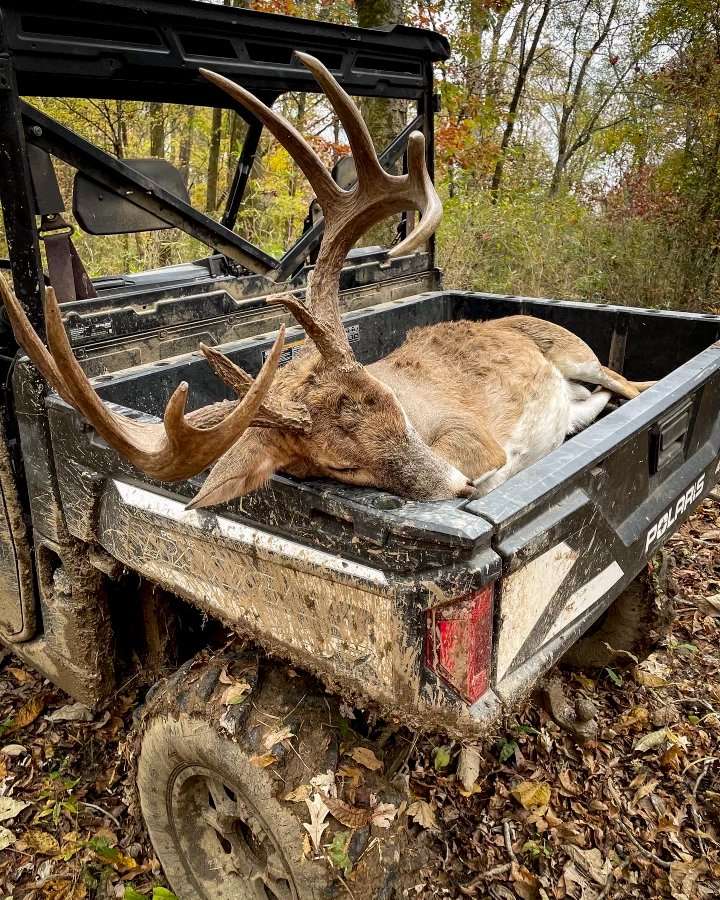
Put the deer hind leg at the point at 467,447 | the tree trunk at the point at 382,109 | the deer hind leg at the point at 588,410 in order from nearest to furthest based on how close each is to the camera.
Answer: the deer hind leg at the point at 467,447 → the deer hind leg at the point at 588,410 → the tree trunk at the point at 382,109

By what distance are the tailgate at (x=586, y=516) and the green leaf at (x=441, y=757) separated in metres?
1.23

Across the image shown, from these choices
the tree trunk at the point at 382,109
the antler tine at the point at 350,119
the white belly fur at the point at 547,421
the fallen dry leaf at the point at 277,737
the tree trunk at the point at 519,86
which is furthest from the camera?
the tree trunk at the point at 519,86

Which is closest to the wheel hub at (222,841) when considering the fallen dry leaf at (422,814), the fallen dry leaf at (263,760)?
the fallen dry leaf at (263,760)

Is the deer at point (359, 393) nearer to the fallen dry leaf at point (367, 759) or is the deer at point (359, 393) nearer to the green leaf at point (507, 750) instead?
the fallen dry leaf at point (367, 759)

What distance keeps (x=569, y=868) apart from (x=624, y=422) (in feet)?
5.72

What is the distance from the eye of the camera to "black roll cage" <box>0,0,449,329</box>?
8.23ft

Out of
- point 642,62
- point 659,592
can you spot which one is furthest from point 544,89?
point 659,592

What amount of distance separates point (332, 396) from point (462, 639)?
104 cm

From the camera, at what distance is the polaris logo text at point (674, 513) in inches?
99.6

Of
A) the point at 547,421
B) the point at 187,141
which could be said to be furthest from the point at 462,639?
the point at 187,141

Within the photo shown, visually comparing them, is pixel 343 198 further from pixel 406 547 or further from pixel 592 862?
pixel 592 862

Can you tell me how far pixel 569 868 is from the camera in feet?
9.14

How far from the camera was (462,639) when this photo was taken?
1.72 meters

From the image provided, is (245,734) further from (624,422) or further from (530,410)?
(530,410)
